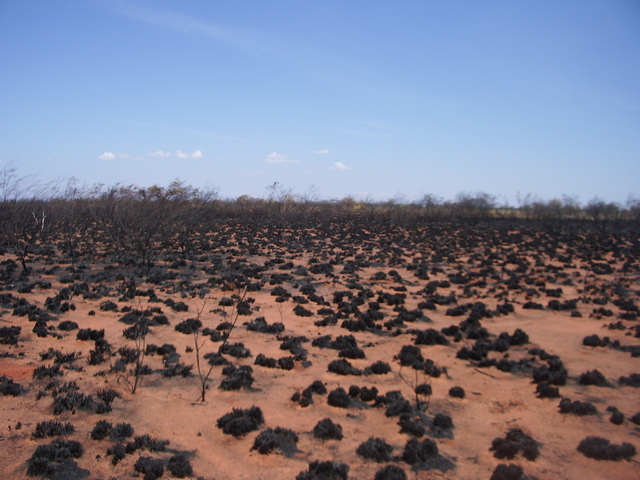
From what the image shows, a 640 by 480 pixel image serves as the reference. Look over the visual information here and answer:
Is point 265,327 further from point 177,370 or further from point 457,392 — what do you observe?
point 457,392

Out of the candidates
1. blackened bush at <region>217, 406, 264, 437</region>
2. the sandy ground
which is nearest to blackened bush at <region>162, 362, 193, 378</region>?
the sandy ground

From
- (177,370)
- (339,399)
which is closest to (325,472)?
(339,399)

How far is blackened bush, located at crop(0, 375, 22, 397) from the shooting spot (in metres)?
6.79

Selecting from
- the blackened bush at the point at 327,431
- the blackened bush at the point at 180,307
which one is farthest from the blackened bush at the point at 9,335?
the blackened bush at the point at 327,431

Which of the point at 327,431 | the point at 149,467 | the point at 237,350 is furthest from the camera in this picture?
the point at 237,350

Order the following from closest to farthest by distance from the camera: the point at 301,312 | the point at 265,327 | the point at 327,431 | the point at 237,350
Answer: the point at 327,431 < the point at 237,350 < the point at 265,327 < the point at 301,312

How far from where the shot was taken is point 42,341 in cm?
983

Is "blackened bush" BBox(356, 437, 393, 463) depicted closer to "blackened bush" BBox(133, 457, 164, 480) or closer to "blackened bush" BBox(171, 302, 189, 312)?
"blackened bush" BBox(133, 457, 164, 480)

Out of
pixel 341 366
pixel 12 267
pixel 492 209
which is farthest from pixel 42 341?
pixel 492 209

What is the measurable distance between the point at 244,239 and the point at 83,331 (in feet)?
70.6

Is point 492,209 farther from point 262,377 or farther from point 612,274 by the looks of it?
point 262,377

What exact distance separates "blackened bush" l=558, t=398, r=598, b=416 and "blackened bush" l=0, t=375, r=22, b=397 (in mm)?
8678

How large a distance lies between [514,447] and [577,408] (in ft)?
6.91

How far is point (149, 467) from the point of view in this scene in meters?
5.16
